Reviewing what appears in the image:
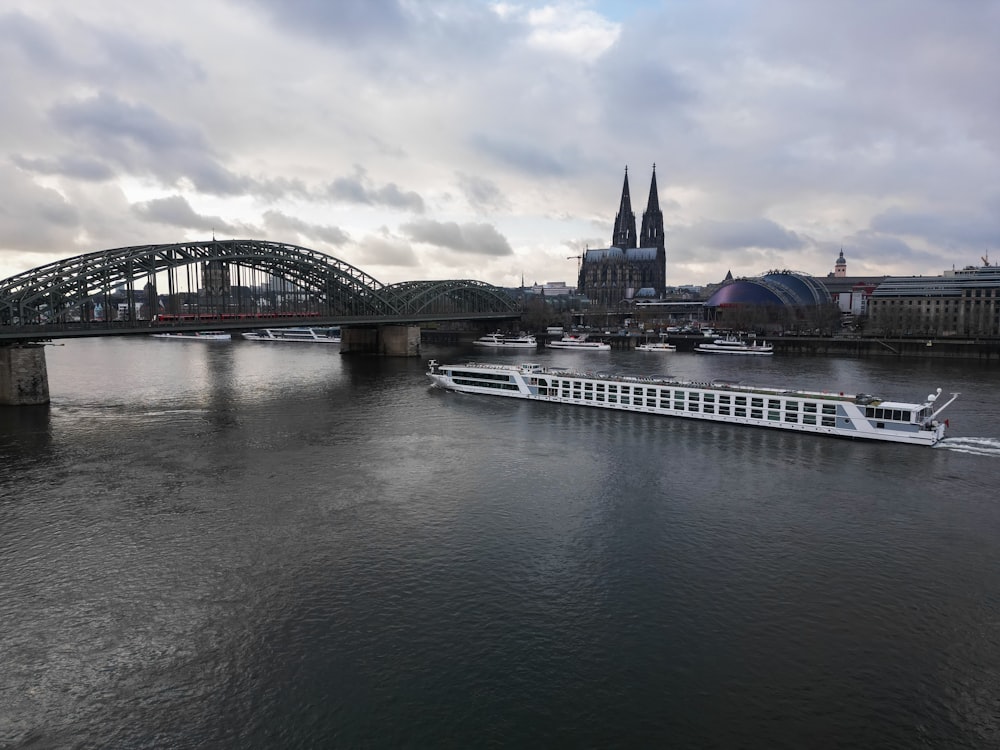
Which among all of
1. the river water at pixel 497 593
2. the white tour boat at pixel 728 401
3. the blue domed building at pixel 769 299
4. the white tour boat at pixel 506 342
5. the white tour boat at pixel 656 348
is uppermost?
the blue domed building at pixel 769 299

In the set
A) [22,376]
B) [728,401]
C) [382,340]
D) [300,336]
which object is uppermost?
[300,336]

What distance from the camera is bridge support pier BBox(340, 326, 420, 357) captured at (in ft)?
366

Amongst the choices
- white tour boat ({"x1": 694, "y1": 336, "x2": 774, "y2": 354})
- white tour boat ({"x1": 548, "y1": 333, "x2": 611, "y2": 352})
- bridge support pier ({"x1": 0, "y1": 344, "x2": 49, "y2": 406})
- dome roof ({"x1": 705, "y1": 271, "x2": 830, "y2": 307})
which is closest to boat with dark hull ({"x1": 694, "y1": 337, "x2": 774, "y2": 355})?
white tour boat ({"x1": 694, "y1": 336, "x2": 774, "y2": 354})

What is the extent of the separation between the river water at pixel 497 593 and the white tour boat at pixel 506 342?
92.1 m

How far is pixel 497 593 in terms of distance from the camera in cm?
2089

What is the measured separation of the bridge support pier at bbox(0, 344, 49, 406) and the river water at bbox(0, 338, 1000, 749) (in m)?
15.9

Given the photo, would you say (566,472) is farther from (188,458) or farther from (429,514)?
(188,458)

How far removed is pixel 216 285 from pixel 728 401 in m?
74.6

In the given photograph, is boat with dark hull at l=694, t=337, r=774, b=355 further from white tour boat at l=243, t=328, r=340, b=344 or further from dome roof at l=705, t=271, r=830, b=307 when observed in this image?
white tour boat at l=243, t=328, r=340, b=344

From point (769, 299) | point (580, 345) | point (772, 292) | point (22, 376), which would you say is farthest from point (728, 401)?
point (772, 292)

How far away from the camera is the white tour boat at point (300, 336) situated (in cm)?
15388

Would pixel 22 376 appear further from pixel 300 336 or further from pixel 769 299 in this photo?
pixel 769 299

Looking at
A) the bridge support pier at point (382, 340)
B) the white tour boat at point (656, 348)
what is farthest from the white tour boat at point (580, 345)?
the bridge support pier at point (382, 340)

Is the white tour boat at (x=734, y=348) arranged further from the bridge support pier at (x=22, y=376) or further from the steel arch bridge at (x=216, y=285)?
the bridge support pier at (x=22, y=376)
